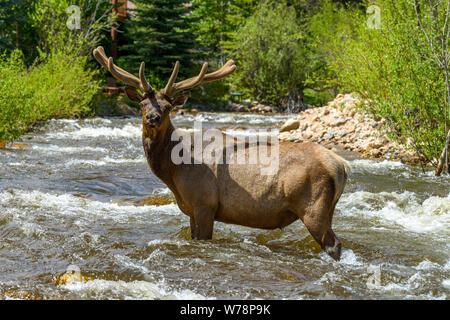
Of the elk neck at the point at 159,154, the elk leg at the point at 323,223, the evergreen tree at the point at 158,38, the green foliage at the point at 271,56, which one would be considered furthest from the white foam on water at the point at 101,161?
the green foliage at the point at 271,56

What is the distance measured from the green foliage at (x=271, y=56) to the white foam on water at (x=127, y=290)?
118 ft

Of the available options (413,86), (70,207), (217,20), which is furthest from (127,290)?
(217,20)

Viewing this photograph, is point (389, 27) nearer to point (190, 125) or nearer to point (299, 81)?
point (190, 125)

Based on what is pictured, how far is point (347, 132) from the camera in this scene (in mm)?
19594

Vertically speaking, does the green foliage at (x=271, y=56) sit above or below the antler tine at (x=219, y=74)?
above

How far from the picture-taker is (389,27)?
Result: 13172 mm

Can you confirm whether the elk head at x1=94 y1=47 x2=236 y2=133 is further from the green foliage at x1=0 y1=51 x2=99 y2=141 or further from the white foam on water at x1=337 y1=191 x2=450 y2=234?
the green foliage at x1=0 y1=51 x2=99 y2=141

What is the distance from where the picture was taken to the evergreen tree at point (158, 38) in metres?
38.4

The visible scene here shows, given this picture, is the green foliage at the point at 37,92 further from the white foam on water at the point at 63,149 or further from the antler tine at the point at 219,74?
the antler tine at the point at 219,74

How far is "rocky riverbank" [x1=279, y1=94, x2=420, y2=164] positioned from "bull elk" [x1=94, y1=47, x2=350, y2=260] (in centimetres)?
908

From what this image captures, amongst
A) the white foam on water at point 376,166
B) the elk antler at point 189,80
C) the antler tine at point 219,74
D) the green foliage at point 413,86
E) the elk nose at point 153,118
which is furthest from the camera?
the white foam on water at point 376,166

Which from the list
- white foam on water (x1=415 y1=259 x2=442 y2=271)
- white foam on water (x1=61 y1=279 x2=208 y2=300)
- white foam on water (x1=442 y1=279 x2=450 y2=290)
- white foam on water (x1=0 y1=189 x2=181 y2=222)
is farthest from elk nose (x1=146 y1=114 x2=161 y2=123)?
white foam on water (x1=442 y1=279 x2=450 y2=290)

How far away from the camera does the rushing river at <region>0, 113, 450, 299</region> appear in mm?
5273

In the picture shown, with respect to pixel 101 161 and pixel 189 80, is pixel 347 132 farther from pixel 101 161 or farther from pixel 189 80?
pixel 189 80
